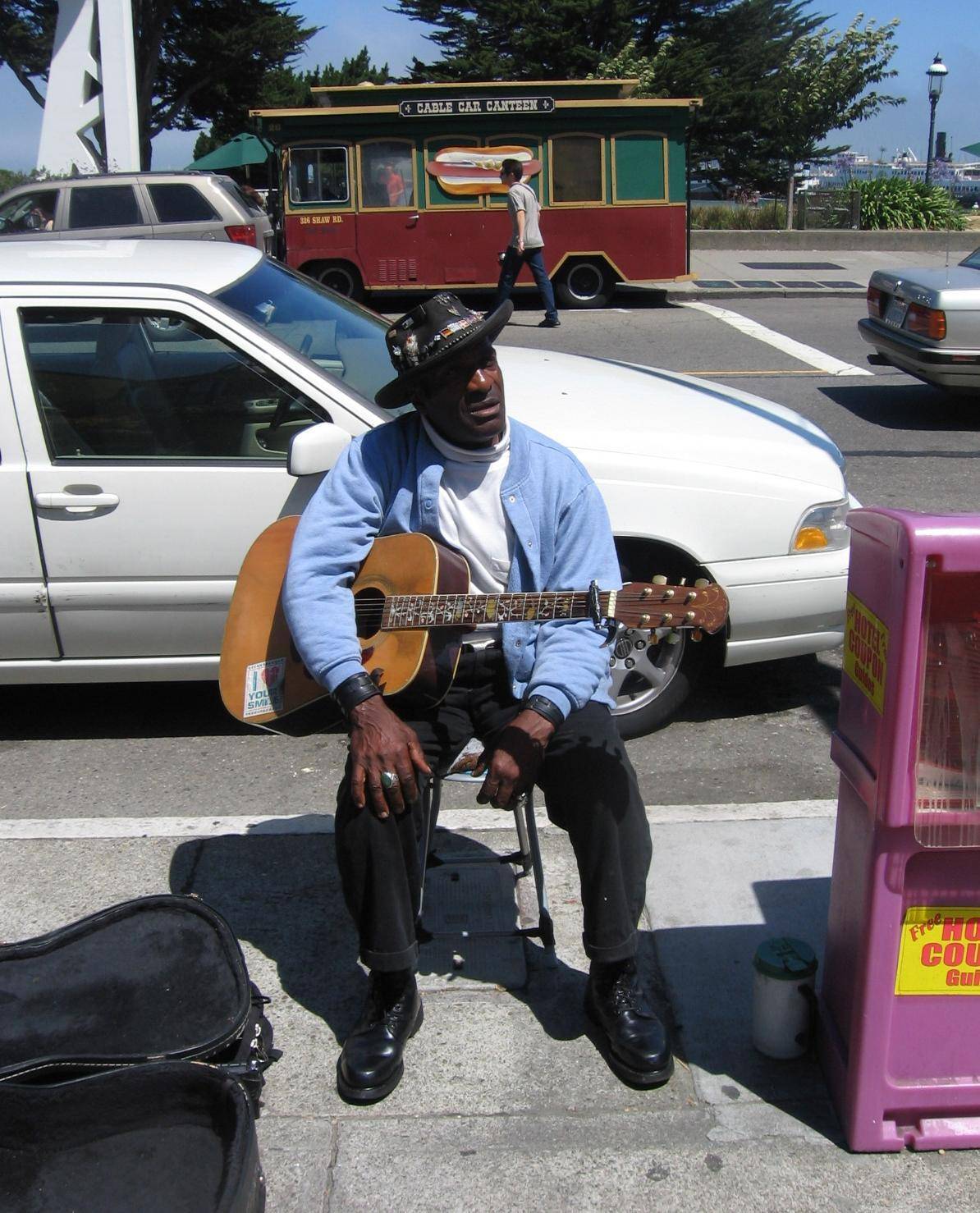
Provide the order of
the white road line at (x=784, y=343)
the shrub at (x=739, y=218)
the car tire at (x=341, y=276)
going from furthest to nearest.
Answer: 1. the shrub at (x=739, y=218)
2. the car tire at (x=341, y=276)
3. the white road line at (x=784, y=343)

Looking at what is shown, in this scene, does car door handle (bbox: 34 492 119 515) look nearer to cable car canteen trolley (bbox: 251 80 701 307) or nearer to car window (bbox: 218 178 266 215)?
car window (bbox: 218 178 266 215)

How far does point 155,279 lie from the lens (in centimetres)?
423

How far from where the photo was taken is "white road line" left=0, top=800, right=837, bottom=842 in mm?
3764

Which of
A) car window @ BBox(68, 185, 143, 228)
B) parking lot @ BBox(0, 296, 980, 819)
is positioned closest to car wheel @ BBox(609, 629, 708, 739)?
parking lot @ BBox(0, 296, 980, 819)

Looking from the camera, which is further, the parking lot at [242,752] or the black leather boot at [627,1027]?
the parking lot at [242,752]

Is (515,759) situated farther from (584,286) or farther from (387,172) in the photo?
(584,286)

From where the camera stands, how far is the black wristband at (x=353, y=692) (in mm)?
2672

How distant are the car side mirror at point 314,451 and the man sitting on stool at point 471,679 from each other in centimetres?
81

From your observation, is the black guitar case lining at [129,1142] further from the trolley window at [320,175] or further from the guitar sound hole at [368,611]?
the trolley window at [320,175]

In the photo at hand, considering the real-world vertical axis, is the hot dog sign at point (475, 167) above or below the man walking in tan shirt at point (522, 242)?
above

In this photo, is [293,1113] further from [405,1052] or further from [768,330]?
[768,330]

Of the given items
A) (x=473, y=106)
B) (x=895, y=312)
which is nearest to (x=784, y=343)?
(x=895, y=312)

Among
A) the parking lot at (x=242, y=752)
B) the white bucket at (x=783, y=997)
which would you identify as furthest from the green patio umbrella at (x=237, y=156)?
the white bucket at (x=783, y=997)

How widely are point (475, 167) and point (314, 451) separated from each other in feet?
A: 44.4
